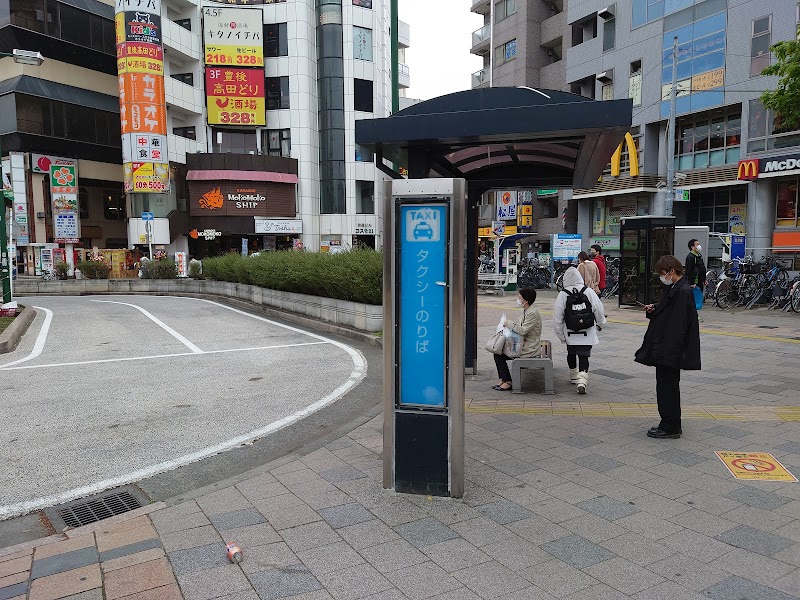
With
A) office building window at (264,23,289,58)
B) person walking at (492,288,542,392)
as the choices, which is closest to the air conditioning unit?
office building window at (264,23,289,58)

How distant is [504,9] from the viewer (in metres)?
44.0

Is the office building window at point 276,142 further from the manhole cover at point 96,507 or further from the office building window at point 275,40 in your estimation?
the manhole cover at point 96,507

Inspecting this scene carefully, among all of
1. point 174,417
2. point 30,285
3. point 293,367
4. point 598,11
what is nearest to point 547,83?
point 598,11

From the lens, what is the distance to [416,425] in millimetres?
4074

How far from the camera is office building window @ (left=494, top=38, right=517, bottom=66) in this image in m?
42.8

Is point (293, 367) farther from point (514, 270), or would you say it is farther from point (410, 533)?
point (514, 270)

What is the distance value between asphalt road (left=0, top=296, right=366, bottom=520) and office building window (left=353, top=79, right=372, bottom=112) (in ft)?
116

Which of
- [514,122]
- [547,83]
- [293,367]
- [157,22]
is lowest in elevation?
[293,367]

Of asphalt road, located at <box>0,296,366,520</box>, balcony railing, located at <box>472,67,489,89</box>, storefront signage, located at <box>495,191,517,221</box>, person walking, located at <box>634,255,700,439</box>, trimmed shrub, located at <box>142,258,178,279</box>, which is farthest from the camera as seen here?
balcony railing, located at <box>472,67,489,89</box>

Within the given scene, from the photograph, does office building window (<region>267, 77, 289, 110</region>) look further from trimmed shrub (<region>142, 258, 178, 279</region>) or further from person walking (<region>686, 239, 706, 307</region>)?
person walking (<region>686, 239, 706, 307</region>)

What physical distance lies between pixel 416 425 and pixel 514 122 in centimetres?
214

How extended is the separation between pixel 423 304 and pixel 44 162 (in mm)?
39522

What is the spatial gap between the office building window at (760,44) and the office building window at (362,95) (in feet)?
89.4

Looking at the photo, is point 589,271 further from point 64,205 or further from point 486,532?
point 64,205
